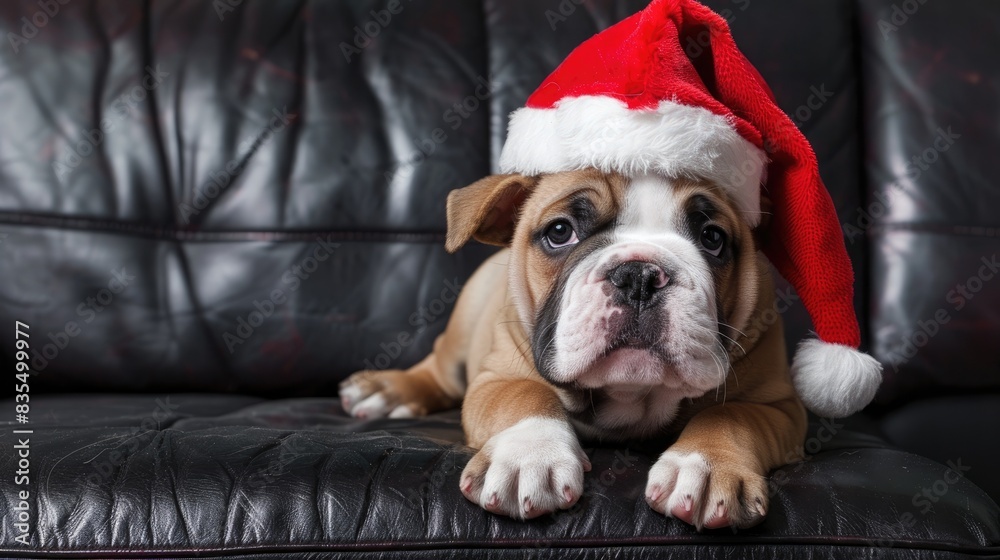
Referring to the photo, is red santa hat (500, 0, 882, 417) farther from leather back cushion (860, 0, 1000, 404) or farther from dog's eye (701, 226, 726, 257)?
leather back cushion (860, 0, 1000, 404)

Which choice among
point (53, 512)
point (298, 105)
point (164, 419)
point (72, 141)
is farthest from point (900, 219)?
point (72, 141)

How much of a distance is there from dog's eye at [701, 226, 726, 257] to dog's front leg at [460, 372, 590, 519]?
1.32 ft

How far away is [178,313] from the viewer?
95.4 inches

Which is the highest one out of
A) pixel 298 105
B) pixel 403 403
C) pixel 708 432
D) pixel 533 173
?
pixel 298 105

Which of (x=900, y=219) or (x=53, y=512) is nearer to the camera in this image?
(x=53, y=512)

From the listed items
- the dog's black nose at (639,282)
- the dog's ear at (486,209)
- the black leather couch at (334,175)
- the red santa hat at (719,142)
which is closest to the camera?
the dog's black nose at (639,282)

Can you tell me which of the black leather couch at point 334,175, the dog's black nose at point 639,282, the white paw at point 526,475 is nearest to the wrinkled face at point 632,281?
the dog's black nose at point 639,282

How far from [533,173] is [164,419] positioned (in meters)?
1.00

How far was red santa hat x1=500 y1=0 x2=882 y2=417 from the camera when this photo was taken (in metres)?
1.47

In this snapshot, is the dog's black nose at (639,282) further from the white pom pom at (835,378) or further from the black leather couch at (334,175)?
the black leather couch at (334,175)

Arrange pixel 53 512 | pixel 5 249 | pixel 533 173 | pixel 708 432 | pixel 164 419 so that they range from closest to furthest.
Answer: pixel 53 512 → pixel 708 432 → pixel 533 173 → pixel 164 419 → pixel 5 249

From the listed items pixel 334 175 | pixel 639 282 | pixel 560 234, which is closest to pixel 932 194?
pixel 560 234

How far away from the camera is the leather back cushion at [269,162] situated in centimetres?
239

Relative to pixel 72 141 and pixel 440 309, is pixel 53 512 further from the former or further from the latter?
pixel 72 141
